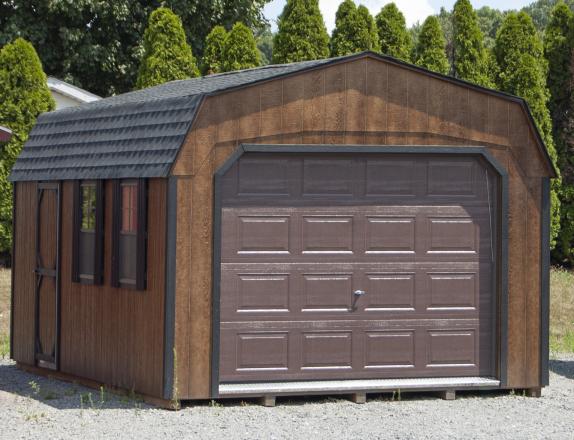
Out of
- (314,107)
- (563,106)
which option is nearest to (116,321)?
(314,107)

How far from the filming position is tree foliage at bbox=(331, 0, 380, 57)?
23266mm

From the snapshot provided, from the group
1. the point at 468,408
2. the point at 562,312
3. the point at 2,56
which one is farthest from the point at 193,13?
the point at 468,408

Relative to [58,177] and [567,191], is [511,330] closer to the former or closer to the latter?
[58,177]

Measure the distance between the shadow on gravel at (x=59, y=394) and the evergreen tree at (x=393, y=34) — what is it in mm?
12468

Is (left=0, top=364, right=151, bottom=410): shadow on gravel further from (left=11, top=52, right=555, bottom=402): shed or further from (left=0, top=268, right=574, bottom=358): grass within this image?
(left=0, top=268, right=574, bottom=358): grass

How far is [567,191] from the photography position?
22672 mm

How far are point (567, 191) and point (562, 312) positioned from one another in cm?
415

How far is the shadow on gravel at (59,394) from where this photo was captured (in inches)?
437

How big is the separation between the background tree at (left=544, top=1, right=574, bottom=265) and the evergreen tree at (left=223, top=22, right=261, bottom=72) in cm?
545

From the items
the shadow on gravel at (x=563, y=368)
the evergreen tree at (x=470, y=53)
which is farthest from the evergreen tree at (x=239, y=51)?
the shadow on gravel at (x=563, y=368)

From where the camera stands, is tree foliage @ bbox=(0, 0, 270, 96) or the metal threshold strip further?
tree foliage @ bbox=(0, 0, 270, 96)

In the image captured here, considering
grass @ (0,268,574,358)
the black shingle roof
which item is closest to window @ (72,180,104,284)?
the black shingle roof

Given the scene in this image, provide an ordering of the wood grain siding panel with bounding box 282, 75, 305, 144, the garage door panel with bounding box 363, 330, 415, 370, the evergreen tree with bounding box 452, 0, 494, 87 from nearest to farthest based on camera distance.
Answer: the wood grain siding panel with bounding box 282, 75, 305, 144
the garage door panel with bounding box 363, 330, 415, 370
the evergreen tree with bounding box 452, 0, 494, 87

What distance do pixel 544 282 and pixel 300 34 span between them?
1196 centimetres
